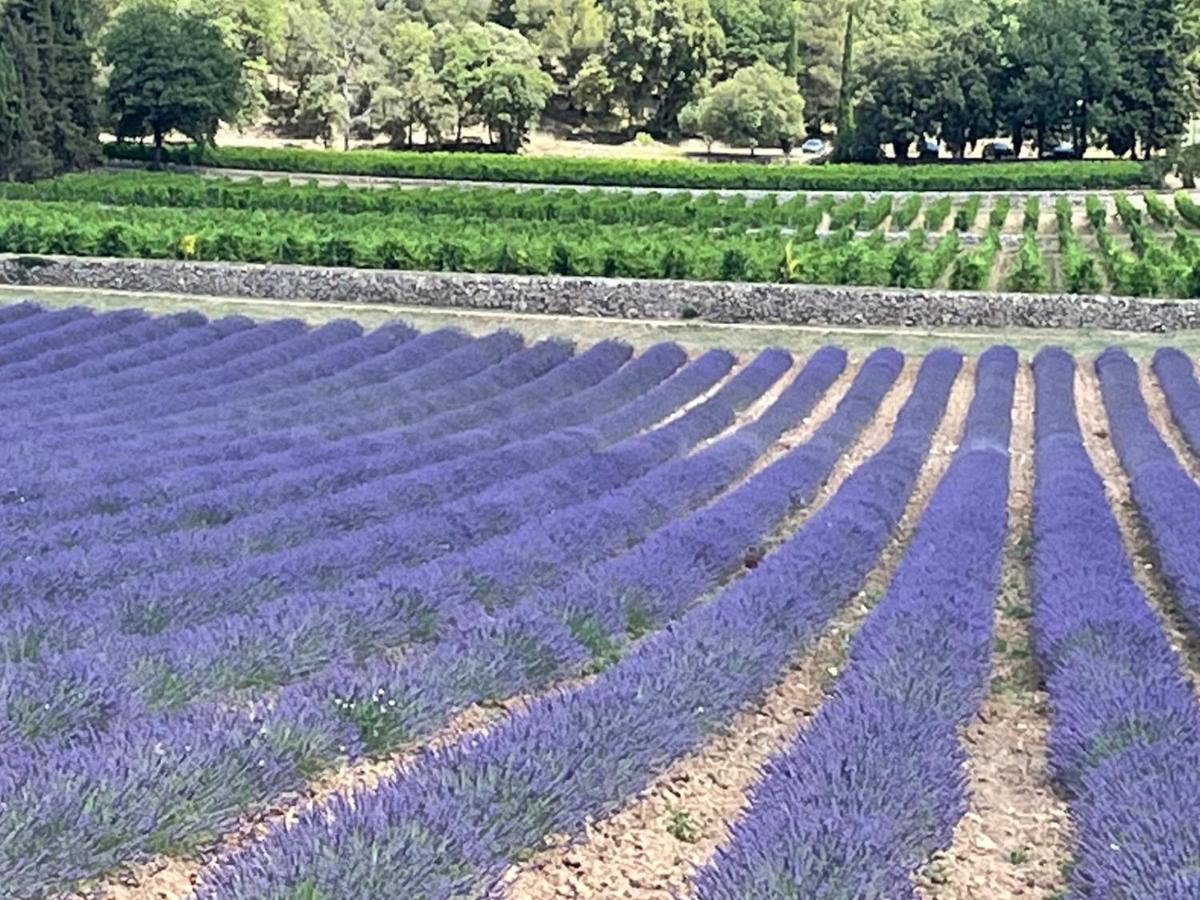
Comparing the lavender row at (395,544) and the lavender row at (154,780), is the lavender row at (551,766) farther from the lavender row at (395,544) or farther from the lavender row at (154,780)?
the lavender row at (395,544)

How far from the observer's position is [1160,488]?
1195 cm

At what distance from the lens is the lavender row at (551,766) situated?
14.3 feet

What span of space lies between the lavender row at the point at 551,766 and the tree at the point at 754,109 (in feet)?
187

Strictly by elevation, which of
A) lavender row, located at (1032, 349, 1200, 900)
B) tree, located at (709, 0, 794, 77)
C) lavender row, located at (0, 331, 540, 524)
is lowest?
lavender row, located at (0, 331, 540, 524)

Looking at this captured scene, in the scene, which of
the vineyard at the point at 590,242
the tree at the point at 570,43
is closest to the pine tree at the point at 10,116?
the vineyard at the point at 590,242

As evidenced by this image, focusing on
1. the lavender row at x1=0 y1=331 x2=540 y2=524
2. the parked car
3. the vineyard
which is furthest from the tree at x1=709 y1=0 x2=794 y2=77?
the lavender row at x1=0 y1=331 x2=540 y2=524

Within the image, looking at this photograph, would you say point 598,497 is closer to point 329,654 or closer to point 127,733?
point 329,654

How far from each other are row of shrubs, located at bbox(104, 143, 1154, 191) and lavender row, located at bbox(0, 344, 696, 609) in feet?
131

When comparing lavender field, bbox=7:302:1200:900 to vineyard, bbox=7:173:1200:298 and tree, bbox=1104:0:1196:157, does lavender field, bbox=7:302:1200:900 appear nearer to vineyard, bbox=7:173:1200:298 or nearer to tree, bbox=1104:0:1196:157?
vineyard, bbox=7:173:1200:298

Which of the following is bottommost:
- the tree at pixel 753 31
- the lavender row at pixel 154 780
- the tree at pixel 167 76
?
→ the lavender row at pixel 154 780

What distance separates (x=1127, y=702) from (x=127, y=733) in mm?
4472

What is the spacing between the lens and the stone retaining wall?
25062mm

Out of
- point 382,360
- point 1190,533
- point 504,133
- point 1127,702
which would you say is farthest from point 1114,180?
point 1127,702

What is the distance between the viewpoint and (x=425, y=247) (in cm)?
2722
